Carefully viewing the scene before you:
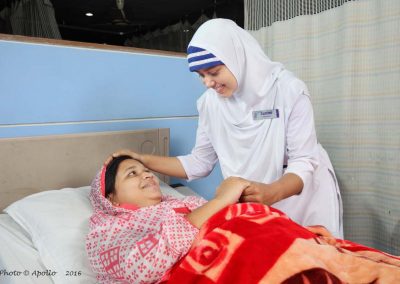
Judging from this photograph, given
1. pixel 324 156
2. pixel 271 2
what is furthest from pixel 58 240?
pixel 271 2

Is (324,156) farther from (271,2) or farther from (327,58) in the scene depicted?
(271,2)

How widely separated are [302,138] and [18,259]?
1.07 metres

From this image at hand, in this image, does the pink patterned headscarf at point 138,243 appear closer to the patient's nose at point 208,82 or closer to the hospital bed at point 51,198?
the hospital bed at point 51,198

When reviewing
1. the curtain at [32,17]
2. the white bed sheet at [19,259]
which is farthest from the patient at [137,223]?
the curtain at [32,17]

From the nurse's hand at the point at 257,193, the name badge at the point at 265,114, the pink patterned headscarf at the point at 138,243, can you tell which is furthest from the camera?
the name badge at the point at 265,114

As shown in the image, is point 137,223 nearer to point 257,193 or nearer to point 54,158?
point 257,193

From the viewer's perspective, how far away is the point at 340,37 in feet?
5.64

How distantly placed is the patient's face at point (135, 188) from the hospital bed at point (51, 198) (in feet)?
0.56

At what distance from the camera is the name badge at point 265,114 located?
1.34 m

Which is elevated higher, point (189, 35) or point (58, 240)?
point (189, 35)

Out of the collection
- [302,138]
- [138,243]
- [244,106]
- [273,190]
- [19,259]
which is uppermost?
[244,106]

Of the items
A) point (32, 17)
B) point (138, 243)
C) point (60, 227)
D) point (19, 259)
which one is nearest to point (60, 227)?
point (60, 227)

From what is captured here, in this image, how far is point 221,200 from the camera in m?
1.04

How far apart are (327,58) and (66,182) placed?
140 centimetres
